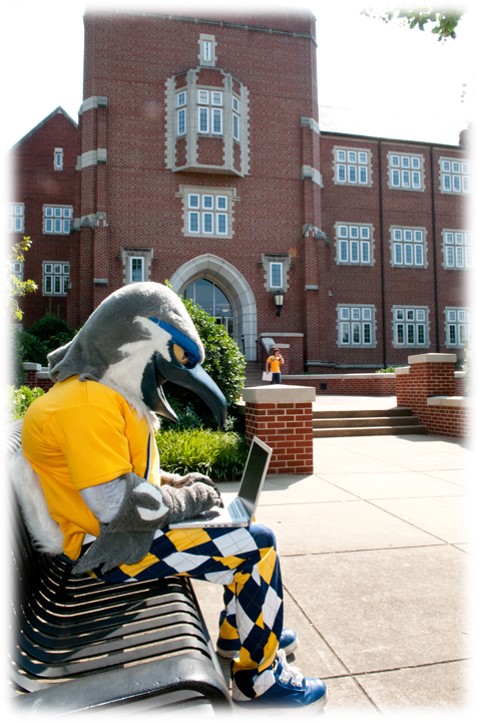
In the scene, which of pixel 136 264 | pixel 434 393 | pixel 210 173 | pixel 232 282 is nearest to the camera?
pixel 434 393

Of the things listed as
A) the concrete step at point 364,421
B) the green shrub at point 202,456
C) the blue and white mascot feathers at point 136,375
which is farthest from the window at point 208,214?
the blue and white mascot feathers at point 136,375

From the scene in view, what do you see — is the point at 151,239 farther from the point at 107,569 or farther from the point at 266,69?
the point at 107,569

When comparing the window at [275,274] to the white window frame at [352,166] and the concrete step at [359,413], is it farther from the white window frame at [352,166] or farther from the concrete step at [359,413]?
the concrete step at [359,413]

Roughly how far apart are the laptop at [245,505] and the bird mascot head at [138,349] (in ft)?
1.28

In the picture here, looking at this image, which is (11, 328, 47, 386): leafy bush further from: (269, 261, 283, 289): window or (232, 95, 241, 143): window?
(232, 95, 241, 143): window

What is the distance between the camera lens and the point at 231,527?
6.41ft

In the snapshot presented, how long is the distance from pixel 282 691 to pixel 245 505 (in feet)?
2.31

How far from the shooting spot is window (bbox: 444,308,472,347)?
2562cm

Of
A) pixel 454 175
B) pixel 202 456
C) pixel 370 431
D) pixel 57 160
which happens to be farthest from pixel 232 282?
pixel 202 456

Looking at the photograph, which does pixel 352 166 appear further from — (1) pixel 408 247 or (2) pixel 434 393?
(2) pixel 434 393

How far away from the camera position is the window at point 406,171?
25.2 meters

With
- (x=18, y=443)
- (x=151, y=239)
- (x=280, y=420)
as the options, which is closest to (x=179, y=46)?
(x=151, y=239)

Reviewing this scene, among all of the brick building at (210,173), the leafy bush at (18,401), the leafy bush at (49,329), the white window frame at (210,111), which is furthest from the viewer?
the leafy bush at (49,329)

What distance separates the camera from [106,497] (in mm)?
1686
